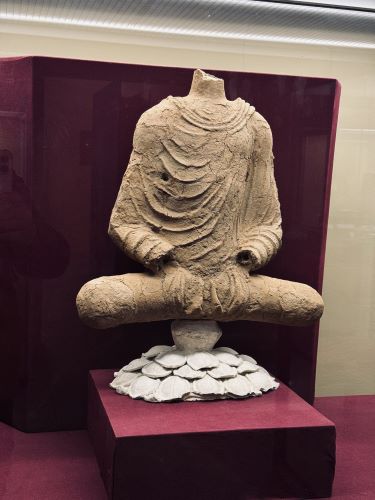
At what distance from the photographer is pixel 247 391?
2.67 m

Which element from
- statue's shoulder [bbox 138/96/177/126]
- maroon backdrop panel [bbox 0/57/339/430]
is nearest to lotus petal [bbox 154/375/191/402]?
maroon backdrop panel [bbox 0/57/339/430]

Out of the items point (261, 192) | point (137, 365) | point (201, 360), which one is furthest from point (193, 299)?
point (261, 192)

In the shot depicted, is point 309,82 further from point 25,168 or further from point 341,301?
point 25,168

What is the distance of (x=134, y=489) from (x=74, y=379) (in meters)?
0.84

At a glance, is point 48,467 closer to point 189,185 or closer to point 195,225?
point 195,225

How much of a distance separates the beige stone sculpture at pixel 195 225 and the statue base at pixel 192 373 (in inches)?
0.7

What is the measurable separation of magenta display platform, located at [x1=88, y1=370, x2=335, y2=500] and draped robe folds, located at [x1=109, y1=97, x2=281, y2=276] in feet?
1.85

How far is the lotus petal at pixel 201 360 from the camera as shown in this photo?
2674 millimetres

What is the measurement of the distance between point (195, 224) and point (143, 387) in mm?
658

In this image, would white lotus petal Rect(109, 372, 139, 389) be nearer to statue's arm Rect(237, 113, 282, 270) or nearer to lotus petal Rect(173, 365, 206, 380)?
lotus petal Rect(173, 365, 206, 380)

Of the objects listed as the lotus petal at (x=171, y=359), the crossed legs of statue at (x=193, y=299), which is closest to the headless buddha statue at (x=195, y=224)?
the crossed legs of statue at (x=193, y=299)

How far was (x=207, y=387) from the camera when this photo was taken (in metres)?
2.61

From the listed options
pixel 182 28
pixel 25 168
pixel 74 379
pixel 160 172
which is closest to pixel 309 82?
pixel 182 28

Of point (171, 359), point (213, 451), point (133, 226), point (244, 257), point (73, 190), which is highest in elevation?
point (73, 190)
